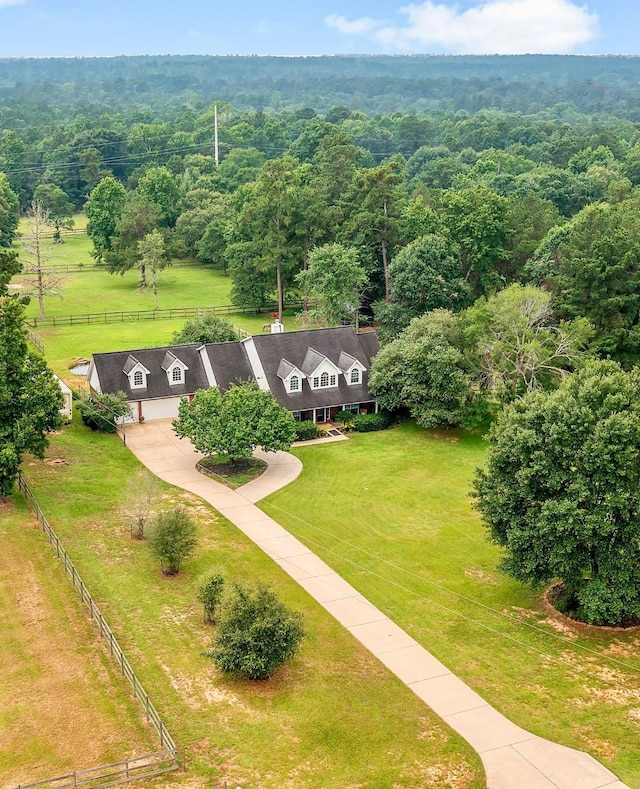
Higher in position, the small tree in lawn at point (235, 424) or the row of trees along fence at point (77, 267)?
the row of trees along fence at point (77, 267)

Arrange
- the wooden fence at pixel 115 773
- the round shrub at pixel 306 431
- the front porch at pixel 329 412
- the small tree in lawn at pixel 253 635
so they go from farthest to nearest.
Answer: the front porch at pixel 329 412, the round shrub at pixel 306 431, the small tree in lawn at pixel 253 635, the wooden fence at pixel 115 773

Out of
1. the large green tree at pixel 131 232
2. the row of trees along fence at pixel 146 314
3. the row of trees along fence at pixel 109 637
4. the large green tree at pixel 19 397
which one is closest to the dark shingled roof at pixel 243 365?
the large green tree at pixel 19 397

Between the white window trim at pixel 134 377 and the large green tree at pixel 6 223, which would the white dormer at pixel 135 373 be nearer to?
the white window trim at pixel 134 377


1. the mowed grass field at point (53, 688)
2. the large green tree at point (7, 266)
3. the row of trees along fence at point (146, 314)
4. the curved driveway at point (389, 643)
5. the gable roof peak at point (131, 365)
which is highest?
the large green tree at point (7, 266)

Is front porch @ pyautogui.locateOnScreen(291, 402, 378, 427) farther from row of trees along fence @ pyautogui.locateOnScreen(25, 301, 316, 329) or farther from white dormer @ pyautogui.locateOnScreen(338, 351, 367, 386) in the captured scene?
row of trees along fence @ pyautogui.locateOnScreen(25, 301, 316, 329)

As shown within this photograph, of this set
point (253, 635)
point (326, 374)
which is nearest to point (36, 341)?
point (326, 374)

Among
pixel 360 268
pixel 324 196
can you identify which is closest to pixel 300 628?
pixel 360 268

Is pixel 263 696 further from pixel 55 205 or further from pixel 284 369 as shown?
pixel 55 205

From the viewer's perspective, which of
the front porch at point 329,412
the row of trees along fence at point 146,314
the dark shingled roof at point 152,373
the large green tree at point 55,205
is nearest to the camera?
the dark shingled roof at point 152,373
